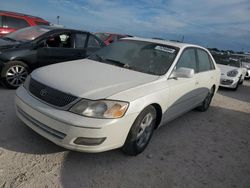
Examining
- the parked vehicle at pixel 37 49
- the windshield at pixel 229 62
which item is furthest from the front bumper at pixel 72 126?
the windshield at pixel 229 62

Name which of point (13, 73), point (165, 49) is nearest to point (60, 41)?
point (13, 73)

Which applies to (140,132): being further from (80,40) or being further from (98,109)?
(80,40)

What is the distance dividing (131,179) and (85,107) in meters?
1.00

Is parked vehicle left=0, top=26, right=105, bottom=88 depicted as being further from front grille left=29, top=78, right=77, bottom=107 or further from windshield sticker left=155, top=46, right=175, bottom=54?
windshield sticker left=155, top=46, right=175, bottom=54

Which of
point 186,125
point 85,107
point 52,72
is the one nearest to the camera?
point 85,107

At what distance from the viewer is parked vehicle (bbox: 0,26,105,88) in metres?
5.23

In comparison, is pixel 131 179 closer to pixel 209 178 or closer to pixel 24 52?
pixel 209 178

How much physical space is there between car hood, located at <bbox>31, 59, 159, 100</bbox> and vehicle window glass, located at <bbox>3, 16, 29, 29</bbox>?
228 inches

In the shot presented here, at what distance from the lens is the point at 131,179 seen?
2.74 m

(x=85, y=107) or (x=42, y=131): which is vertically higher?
(x=85, y=107)

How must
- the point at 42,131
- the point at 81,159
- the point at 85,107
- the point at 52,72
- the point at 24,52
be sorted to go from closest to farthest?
the point at 85,107, the point at 42,131, the point at 81,159, the point at 52,72, the point at 24,52

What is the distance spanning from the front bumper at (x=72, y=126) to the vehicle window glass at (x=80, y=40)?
369cm

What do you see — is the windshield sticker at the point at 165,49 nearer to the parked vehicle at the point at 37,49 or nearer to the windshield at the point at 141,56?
the windshield at the point at 141,56

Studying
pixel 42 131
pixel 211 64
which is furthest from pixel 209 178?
pixel 211 64
